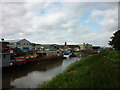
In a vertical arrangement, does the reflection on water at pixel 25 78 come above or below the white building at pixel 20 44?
below

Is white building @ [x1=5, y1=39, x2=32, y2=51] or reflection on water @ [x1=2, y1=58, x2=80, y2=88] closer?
reflection on water @ [x1=2, y1=58, x2=80, y2=88]

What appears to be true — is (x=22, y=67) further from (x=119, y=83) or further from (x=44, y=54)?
(x=119, y=83)

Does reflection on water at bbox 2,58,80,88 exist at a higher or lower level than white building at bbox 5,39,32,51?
lower

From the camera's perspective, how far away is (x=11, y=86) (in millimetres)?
17297

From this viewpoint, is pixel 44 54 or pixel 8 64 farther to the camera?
pixel 44 54

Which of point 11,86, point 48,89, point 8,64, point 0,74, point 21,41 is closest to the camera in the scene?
point 48,89

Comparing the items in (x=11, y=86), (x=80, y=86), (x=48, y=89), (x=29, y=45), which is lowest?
(x=11, y=86)

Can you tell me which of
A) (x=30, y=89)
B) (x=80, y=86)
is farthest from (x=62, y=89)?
(x=30, y=89)

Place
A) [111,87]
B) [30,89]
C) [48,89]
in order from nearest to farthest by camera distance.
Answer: [111,87], [48,89], [30,89]

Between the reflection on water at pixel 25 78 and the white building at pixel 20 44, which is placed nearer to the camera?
the reflection on water at pixel 25 78

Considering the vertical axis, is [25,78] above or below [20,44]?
below

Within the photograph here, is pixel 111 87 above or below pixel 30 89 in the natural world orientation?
above

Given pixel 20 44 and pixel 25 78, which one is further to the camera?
pixel 20 44

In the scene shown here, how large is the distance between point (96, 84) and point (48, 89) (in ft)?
13.2
